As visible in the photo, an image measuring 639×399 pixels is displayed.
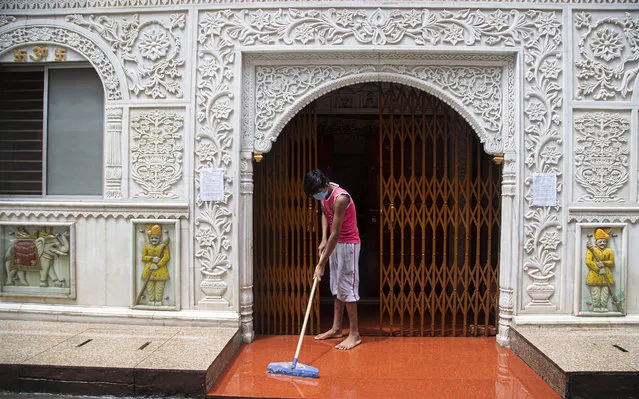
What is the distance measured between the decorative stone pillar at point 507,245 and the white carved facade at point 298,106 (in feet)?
0.04

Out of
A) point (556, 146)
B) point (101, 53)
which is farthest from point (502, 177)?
point (101, 53)

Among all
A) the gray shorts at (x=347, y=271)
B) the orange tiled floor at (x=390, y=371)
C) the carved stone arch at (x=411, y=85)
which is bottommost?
the orange tiled floor at (x=390, y=371)

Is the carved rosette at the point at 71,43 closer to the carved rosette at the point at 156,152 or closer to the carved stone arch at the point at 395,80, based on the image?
the carved rosette at the point at 156,152

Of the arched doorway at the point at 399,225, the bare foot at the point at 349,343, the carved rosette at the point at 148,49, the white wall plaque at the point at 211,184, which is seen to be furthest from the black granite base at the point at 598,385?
the carved rosette at the point at 148,49

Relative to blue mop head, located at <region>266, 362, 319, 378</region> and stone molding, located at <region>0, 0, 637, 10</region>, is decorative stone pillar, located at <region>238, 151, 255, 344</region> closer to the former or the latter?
blue mop head, located at <region>266, 362, 319, 378</region>

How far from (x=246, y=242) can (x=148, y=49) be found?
6.34 feet

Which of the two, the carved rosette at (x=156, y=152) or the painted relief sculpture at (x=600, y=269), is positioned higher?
the carved rosette at (x=156, y=152)

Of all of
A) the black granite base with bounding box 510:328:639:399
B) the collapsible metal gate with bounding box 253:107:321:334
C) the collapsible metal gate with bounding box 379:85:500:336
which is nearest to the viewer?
the black granite base with bounding box 510:328:639:399

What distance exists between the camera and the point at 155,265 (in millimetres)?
4352

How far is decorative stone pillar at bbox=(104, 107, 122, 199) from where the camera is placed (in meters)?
4.39

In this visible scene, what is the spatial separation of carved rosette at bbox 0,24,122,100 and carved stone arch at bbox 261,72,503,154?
1.49 meters

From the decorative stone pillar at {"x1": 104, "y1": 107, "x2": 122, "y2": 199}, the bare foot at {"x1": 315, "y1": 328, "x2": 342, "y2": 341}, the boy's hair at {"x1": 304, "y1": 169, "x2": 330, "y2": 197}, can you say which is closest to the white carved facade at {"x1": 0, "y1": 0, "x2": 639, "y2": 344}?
the decorative stone pillar at {"x1": 104, "y1": 107, "x2": 122, "y2": 199}

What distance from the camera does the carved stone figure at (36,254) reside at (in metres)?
4.50

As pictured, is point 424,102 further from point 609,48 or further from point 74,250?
point 74,250
